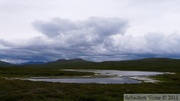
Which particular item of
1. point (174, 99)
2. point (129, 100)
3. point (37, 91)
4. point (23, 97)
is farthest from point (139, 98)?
point (37, 91)

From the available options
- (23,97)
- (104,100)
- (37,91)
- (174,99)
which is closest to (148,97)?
(174,99)

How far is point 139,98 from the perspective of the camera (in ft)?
64.7

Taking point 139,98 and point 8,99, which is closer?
point 139,98

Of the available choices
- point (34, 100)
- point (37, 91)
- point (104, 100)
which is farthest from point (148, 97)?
point (37, 91)

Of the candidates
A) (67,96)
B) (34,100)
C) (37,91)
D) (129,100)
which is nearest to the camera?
(129,100)

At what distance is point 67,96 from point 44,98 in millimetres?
3307

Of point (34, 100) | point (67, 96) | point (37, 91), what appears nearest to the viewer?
point (34, 100)

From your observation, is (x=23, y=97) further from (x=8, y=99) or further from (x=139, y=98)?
(x=139, y=98)

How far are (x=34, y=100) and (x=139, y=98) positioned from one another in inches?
657

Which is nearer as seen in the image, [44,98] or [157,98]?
[157,98]

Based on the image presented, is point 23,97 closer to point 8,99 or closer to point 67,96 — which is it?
point 8,99

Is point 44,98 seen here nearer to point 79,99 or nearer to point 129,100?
point 79,99

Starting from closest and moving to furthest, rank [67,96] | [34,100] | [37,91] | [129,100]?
[129,100] → [34,100] → [67,96] → [37,91]

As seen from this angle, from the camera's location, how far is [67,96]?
35.2m
